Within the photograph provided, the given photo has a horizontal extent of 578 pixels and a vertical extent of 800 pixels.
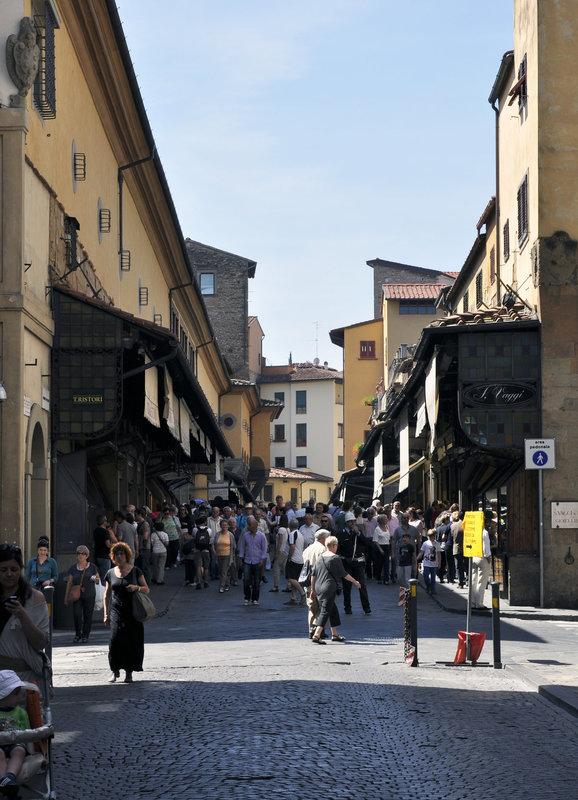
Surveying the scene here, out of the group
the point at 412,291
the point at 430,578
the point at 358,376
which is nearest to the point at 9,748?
the point at 430,578

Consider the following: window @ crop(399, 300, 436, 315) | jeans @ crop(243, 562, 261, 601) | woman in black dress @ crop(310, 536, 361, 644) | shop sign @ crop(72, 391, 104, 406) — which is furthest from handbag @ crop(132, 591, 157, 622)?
window @ crop(399, 300, 436, 315)

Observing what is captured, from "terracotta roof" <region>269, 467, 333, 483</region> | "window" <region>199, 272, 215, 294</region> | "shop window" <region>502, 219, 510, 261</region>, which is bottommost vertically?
"terracotta roof" <region>269, 467, 333, 483</region>

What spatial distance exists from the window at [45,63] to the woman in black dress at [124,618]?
8714mm

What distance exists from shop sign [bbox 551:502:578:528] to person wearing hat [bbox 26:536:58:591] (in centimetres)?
943

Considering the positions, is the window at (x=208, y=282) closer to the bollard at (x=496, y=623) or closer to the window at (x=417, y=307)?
the window at (x=417, y=307)

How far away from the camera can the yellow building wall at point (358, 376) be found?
272ft

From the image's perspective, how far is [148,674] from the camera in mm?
14055

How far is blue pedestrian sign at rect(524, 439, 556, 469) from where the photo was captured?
2256cm

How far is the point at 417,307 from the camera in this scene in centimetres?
6931

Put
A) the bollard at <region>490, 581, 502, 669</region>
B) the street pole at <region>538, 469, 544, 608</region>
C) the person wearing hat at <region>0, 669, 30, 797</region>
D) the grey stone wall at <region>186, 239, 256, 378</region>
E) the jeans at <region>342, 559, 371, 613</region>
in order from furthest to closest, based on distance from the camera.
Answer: the grey stone wall at <region>186, 239, 256, 378</region> → the street pole at <region>538, 469, 544, 608</region> → the jeans at <region>342, 559, 371, 613</region> → the bollard at <region>490, 581, 502, 669</region> → the person wearing hat at <region>0, 669, 30, 797</region>

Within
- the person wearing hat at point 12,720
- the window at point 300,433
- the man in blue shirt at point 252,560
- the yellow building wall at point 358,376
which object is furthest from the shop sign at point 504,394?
the window at point 300,433

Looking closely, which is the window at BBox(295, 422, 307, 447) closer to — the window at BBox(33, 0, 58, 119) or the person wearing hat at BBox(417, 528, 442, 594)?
the person wearing hat at BBox(417, 528, 442, 594)

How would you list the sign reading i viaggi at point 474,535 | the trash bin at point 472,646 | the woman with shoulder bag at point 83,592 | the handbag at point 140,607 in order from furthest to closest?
the woman with shoulder bag at point 83,592, the sign reading i viaggi at point 474,535, the trash bin at point 472,646, the handbag at point 140,607

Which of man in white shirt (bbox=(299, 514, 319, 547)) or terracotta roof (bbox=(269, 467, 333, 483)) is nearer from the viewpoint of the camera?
man in white shirt (bbox=(299, 514, 319, 547))
